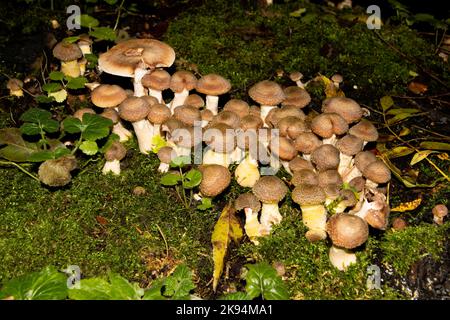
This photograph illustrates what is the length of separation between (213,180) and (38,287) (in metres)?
1.52

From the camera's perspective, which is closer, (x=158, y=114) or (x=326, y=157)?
(x=326, y=157)

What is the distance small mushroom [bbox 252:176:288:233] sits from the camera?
343 centimetres

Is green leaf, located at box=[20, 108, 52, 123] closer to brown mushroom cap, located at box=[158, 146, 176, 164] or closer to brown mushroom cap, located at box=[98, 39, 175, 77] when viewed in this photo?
brown mushroom cap, located at box=[98, 39, 175, 77]

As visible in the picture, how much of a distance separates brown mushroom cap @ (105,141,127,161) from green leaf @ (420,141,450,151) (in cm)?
302

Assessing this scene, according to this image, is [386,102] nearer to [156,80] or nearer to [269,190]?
[269,190]

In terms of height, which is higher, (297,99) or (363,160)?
(297,99)

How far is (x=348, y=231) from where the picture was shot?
302 cm

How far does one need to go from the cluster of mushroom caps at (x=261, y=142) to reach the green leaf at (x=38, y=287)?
4.39ft

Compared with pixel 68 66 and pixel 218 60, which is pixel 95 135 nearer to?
pixel 68 66

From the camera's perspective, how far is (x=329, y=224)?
10.4 feet

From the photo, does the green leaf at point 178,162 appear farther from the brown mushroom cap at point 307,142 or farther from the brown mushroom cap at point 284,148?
the brown mushroom cap at point 307,142

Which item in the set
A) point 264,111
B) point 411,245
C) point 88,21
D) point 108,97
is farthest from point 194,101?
point 411,245
